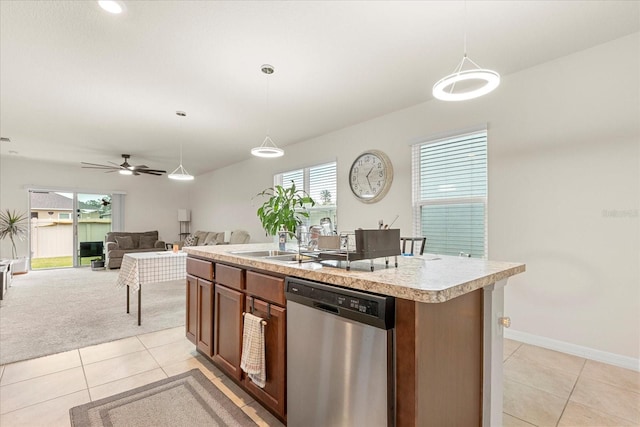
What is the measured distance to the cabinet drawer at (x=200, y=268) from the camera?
2.31 meters

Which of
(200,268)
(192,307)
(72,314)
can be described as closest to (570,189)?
(200,268)

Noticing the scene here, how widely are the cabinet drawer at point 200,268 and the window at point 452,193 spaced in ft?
8.42

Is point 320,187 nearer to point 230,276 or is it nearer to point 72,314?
point 230,276

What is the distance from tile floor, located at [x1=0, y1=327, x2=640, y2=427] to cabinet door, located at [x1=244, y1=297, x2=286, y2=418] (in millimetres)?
166

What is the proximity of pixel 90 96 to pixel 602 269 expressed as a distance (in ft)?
17.7

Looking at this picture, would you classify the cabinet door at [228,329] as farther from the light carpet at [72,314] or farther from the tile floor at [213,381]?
the light carpet at [72,314]

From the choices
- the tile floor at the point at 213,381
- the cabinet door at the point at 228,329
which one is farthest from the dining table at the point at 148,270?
the cabinet door at the point at 228,329

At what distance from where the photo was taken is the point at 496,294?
148 centimetres

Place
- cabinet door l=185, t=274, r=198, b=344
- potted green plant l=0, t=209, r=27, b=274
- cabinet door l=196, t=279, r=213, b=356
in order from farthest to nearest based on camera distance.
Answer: potted green plant l=0, t=209, r=27, b=274, cabinet door l=185, t=274, r=198, b=344, cabinet door l=196, t=279, r=213, b=356

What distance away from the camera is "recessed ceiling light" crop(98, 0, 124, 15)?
6.44 feet

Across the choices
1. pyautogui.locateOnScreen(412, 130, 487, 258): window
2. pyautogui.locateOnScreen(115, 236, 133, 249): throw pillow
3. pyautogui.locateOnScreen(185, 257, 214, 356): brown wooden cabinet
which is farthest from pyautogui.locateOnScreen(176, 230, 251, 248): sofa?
pyautogui.locateOnScreen(412, 130, 487, 258): window

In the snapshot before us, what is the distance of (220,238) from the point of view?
739 cm

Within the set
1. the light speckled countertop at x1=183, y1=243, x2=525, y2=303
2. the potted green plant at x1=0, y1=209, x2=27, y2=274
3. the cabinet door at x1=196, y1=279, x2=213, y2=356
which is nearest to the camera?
the light speckled countertop at x1=183, y1=243, x2=525, y2=303

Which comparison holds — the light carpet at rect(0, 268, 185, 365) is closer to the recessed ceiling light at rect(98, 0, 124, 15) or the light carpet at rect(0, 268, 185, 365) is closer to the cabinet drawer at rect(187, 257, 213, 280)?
the cabinet drawer at rect(187, 257, 213, 280)
